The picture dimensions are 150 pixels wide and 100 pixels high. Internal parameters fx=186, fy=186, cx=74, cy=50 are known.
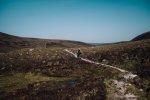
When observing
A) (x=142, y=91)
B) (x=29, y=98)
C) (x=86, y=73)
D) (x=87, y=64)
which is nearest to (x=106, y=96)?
(x=142, y=91)

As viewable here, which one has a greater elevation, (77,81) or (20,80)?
(77,81)

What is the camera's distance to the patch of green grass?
40.1 metres

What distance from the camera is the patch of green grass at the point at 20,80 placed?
40.1 metres

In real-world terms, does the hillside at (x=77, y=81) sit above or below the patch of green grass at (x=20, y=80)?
above

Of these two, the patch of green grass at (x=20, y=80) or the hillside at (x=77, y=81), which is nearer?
the hillside at (x=77, y=81)

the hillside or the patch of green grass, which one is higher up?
the hillside

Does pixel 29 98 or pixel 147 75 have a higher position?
pixel 147 75

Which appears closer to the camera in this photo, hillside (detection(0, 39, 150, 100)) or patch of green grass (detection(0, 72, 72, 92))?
hillside (detection(0, 39, 150, 100))

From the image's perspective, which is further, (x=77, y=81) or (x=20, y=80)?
(x=20, y=80)

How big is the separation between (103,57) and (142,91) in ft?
114

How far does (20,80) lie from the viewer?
45.5 meters

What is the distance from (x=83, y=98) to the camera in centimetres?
2964

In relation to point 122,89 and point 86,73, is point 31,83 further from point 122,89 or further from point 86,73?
point 122,89

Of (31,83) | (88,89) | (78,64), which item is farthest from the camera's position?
(78,64)
